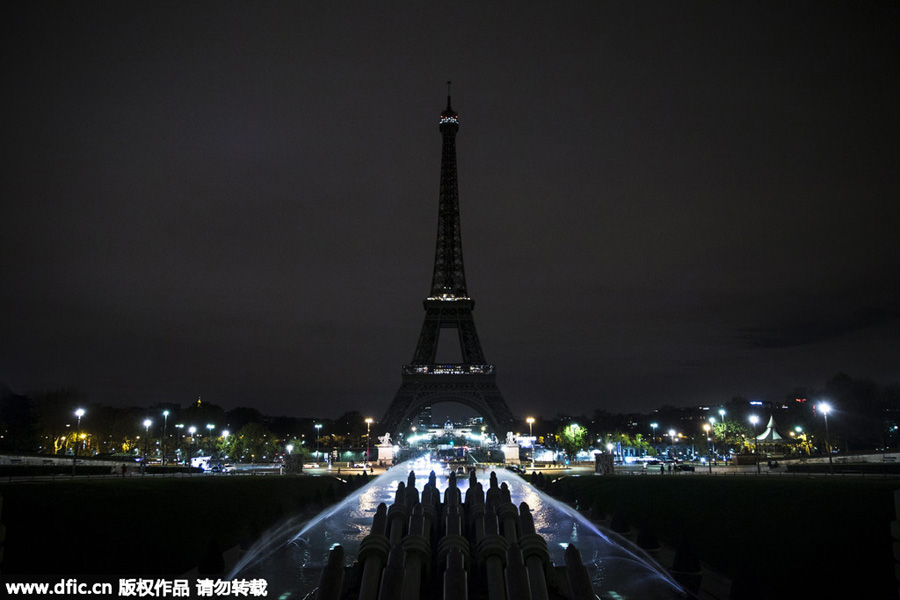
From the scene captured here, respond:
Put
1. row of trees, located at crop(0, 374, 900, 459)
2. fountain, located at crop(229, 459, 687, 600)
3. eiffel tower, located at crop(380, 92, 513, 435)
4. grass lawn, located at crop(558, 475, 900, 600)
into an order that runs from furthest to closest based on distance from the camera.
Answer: eiffel tower, located at crop(380, 92, 513, 435)
row of trees, located at crop(0, 374, 900, 459)
grass lawn, located at crop(558, 475, 900, 600)
fountain, located at crop(229, 459, 687, 600)

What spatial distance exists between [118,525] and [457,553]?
50.1 ft

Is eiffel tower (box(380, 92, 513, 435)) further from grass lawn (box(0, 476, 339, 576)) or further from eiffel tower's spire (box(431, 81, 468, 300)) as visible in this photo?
grass lawn (box(0, 476, 339, 576))

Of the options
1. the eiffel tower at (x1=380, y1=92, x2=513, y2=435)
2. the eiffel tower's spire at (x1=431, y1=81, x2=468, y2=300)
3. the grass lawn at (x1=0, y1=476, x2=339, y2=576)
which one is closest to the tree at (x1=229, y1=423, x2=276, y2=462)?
the eiffel tower at (x1=380, y1=92, x2=513, y2=435)

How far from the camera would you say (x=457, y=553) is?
9.48m

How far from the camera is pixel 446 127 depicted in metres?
117

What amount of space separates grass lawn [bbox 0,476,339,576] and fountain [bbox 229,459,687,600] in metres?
2.33

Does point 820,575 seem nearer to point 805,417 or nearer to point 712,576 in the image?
point 712,576

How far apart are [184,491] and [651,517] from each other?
2092 centimetres

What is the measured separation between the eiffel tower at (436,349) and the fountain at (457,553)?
6919 cm

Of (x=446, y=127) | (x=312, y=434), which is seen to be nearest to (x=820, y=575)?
(x=446, y=127)

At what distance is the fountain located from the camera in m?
9.34

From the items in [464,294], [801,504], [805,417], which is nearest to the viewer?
[801,504]

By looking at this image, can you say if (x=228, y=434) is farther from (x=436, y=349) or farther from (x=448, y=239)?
Answer: (x=448, y=239)

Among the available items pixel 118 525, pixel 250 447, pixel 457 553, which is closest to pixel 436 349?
pixel 250 447
